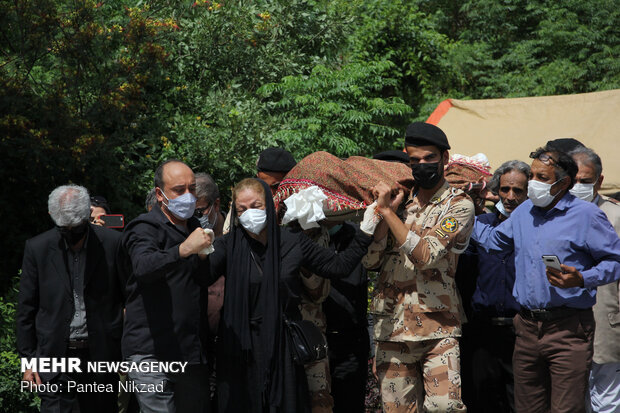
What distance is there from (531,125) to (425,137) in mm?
4522

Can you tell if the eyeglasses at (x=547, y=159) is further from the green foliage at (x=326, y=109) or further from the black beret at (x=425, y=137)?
the green foliage at (x=326, y=109)

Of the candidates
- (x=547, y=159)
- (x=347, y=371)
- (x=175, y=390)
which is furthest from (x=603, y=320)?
(x=175, y=390)

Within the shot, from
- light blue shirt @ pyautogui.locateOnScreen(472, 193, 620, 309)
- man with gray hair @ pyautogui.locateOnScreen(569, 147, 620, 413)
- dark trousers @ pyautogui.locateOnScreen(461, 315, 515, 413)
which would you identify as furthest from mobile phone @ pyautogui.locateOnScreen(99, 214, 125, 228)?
man with gray hair @ pyautogui.locateOnScreen(569, 147, 620, 413)

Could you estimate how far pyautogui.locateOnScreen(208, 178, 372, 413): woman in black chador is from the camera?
15.0 ft

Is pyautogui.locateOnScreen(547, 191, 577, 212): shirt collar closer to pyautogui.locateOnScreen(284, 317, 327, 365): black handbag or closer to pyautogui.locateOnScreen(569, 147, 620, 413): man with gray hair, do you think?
pyautogui.locateOnScreen(569, 147, 620, 413): man with gray hair

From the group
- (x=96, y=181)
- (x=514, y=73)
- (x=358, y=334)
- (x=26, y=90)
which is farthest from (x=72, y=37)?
(x=514, y=73)

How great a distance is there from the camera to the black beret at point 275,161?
5.78m

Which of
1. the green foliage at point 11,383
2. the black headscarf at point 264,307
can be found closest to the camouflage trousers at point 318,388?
the black headscarf at point 264,307

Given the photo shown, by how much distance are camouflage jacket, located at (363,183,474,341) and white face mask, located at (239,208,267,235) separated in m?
0.77

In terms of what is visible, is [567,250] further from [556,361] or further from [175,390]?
[175,390]

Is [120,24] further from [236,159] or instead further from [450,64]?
[450,64]

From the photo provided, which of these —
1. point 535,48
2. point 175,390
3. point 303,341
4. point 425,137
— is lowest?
point 175,390

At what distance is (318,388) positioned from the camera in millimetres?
4852

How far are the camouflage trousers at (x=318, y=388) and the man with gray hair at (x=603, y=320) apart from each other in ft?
6.59
